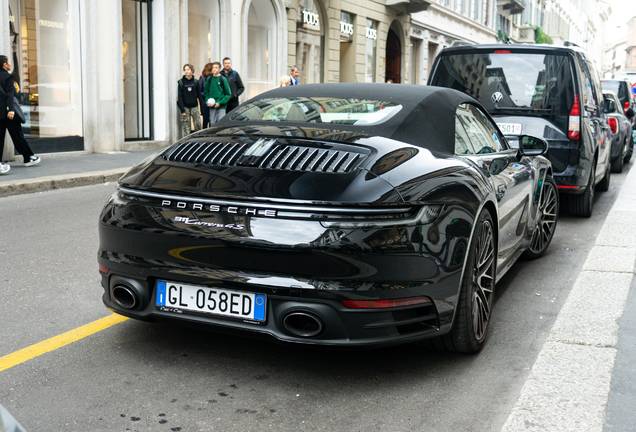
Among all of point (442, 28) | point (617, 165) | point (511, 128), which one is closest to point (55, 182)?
point (511, 128)

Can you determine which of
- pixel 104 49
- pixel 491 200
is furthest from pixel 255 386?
pixel 104 49

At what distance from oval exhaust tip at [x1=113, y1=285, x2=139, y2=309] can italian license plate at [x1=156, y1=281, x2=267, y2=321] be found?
0.12 metres

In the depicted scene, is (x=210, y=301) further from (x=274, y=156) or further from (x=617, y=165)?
(x=617, y=165)

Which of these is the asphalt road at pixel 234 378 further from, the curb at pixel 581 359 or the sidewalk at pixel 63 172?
the sidewalk at pixel 63 172

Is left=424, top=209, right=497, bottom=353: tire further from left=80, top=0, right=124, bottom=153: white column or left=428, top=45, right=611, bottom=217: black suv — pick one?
left=80, top=0, right=124, bottom=153: white column

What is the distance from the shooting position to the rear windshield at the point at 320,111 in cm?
372

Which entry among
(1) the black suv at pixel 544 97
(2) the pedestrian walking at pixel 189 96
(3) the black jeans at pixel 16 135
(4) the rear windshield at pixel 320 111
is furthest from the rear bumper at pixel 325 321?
(2) the pedestrian walking at pixel 189 96

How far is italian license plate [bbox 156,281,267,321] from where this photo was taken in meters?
2.96

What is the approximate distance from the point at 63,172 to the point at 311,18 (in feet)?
44.6

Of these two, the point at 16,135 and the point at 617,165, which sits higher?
the point at 16,135

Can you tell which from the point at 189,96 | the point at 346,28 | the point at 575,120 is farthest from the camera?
the point at 346,28

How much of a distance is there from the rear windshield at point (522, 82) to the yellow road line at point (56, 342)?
4.97 m

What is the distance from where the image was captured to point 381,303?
2934 millimetres

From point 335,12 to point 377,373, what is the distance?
2183cm
